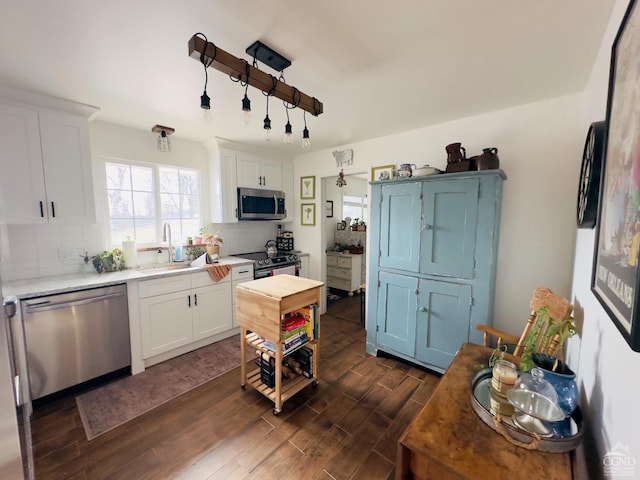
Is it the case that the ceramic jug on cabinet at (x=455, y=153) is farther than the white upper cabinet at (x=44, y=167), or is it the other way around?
the ceramic jug on cabinet at (x=455, y=153)

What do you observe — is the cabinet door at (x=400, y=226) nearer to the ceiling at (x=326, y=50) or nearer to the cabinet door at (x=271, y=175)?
the ceiling at (x=326, y=50)

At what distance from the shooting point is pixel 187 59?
1.59 m

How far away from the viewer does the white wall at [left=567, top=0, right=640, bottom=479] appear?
67 centimetres

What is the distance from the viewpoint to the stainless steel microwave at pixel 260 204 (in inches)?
142

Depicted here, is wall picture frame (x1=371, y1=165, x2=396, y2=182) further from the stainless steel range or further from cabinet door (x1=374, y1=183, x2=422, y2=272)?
the stainless steel range

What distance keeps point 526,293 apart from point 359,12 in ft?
8.45

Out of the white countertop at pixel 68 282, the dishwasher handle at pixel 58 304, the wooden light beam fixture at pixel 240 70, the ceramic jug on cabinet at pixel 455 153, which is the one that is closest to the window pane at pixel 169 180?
the white countertop at pixel 68 282

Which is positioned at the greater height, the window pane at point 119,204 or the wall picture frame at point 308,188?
A: the wall picture frame at point 308,188

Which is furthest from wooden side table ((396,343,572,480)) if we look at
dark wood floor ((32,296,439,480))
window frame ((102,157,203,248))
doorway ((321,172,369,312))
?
doorway ((321,172,369,312))

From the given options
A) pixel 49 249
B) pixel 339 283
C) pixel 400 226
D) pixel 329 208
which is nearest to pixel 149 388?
pixel 49 249

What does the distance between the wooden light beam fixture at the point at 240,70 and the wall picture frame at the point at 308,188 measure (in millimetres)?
2313

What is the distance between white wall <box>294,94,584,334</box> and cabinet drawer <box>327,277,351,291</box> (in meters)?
2.72

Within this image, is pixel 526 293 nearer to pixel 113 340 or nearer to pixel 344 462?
pixel 344 462

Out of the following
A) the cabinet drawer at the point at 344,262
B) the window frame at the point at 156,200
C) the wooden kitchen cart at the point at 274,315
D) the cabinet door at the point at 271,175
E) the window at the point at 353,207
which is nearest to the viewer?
the wooden kitchen cart at the point at 274,315
